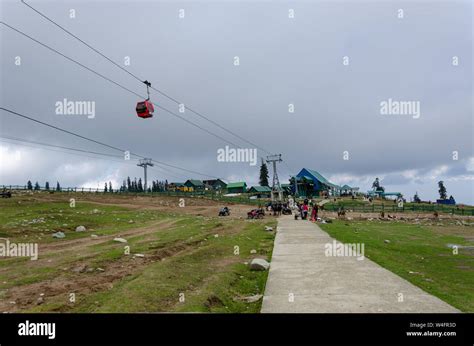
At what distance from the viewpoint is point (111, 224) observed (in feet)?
110

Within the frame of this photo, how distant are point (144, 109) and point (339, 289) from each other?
13282 millimetres

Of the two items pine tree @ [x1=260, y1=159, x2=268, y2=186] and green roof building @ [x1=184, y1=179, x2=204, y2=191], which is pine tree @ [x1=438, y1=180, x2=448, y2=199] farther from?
green roof building @ [x1=184, y1=179, x2=204, y2=191]

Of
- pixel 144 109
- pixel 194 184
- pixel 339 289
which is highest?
→ pixel 144 109

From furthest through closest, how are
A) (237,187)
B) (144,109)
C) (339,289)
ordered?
(237,187) < (144,109) < (339,289)

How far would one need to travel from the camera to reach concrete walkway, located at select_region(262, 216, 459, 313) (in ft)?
22.8

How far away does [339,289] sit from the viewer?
8344mm

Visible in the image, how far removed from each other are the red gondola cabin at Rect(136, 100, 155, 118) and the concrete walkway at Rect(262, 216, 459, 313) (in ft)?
32.6

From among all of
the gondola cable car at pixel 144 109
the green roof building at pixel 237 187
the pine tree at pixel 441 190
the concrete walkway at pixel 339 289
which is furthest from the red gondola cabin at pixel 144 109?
the pine tree at pixel 441 190

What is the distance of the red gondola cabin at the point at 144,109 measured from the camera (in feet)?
58.8

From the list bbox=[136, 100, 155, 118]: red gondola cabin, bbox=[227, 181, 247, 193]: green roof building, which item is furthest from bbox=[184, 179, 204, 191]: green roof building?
bbox=[136, 100, 155, 118]: red gondola cabin

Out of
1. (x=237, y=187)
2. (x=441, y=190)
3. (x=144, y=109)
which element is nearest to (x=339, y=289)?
(x=144, y=109)

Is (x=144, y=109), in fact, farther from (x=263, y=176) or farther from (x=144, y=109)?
(x=263, y=176)
